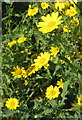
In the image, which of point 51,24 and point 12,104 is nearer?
point 51,24

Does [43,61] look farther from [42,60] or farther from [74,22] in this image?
[74,22]

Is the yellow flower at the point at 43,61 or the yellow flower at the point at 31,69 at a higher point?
the yellow flower at the point at 43,61

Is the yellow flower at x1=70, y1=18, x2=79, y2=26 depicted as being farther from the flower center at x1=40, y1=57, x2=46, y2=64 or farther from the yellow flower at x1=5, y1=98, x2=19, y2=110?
the yellow flower at x1=5, y1=98, x2=19, y2=110

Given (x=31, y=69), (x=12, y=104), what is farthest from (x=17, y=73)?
(x=12, y=104)

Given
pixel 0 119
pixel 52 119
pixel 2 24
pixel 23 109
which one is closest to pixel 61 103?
pixel 52 119

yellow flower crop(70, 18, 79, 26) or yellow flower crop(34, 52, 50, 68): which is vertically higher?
yellow flower crop(70, 18, 79, 26)

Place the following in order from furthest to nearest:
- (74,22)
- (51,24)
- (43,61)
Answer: (43,61) < (74,22) < (51,24)

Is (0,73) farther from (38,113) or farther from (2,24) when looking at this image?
(2,24)

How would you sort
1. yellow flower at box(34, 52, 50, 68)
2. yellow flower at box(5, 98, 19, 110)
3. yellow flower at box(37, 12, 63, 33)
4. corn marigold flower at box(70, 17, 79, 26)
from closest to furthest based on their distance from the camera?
yellow flower at box(37, 12, 63, 33) → corn marigold flower at box(70, 17, 79, 26) → yellow flower at box(5, 98, 19, 110) → yellow flower at box(34, 52, 50, 68)

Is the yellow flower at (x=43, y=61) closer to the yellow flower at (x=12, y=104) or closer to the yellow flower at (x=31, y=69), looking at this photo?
the yellow flower at (x=31, y=69)

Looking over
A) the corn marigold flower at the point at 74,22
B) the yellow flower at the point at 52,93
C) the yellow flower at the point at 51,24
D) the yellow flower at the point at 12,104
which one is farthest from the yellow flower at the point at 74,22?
the yellow flower at the point at 12,104

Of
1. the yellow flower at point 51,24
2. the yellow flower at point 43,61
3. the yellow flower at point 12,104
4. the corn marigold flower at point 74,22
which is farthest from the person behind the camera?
the yellow flower at point 43,61

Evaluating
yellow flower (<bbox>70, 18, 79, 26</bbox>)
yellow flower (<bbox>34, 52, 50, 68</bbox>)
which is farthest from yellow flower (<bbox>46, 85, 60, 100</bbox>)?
yellow flower (<bbox>70, 18, 79, 26</bbox>)

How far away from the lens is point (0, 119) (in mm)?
1756
